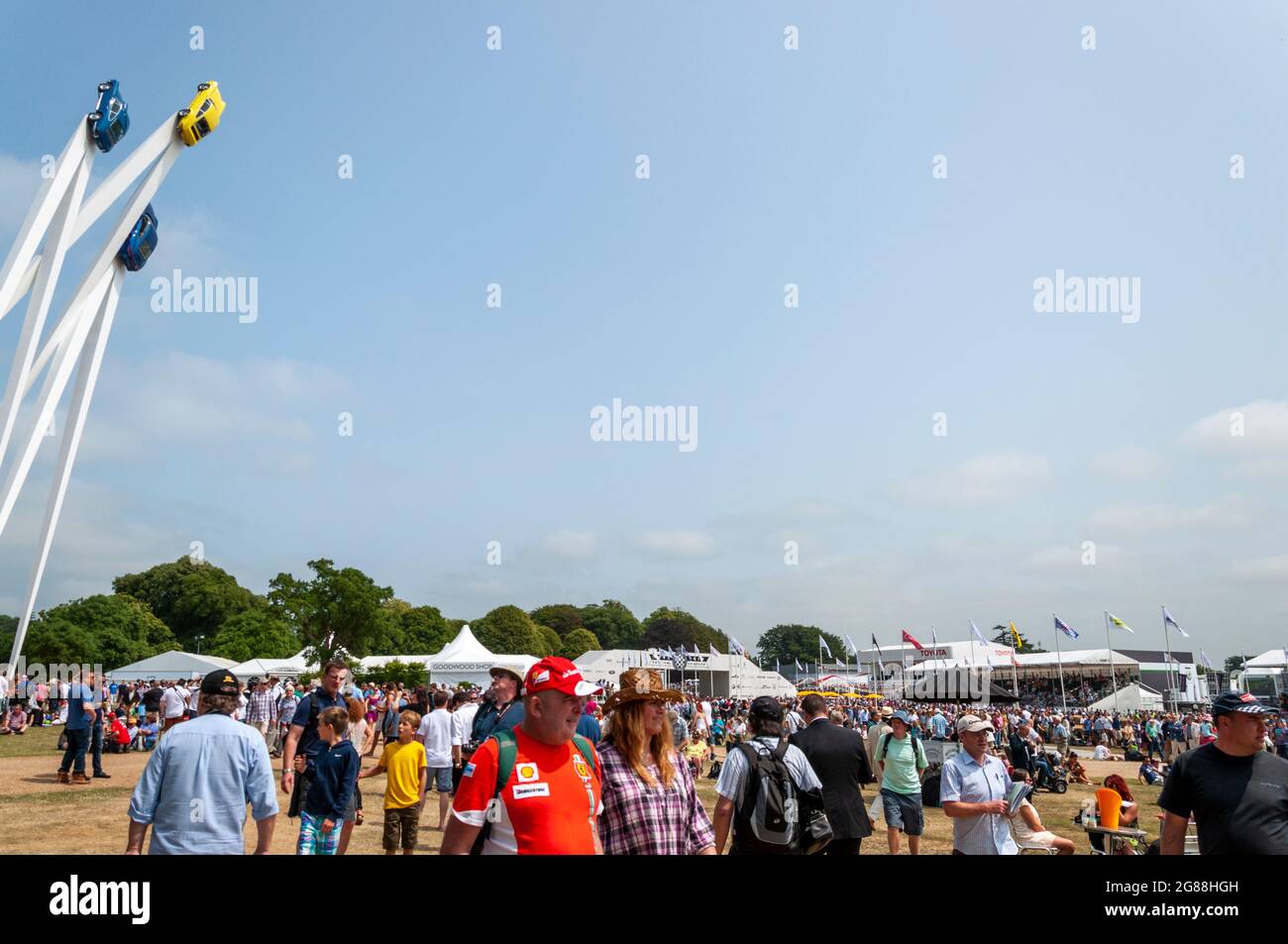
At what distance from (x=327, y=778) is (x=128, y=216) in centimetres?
3044

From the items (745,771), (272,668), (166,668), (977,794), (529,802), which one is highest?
(529,802)

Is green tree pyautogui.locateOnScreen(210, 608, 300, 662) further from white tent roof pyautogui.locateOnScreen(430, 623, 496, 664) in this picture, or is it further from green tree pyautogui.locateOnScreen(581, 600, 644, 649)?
green tree pyautogui.locateOnScreen(581, 600, 644, 649)

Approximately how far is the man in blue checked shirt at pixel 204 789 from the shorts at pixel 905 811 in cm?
788

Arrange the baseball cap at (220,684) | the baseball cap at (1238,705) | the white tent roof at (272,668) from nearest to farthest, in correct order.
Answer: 1. the baseball cap at (1238,705)
2. the baseball cap at (220,684)
3. the white tent roof at (272,668)

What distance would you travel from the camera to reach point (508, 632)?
11850cm

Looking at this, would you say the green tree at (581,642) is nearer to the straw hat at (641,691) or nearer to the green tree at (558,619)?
the green tree at (558,619)

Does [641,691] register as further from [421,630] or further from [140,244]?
[421,630]

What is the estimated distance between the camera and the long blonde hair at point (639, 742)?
4473 mm

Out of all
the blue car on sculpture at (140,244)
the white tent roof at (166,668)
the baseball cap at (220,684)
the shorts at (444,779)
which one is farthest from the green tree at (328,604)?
the baseball cap at (220,684)

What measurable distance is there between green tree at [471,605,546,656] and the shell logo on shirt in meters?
114

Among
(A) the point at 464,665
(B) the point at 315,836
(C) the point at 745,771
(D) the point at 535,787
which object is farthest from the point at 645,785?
(A) the point at 464,665

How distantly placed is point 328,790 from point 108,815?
26.9ft
